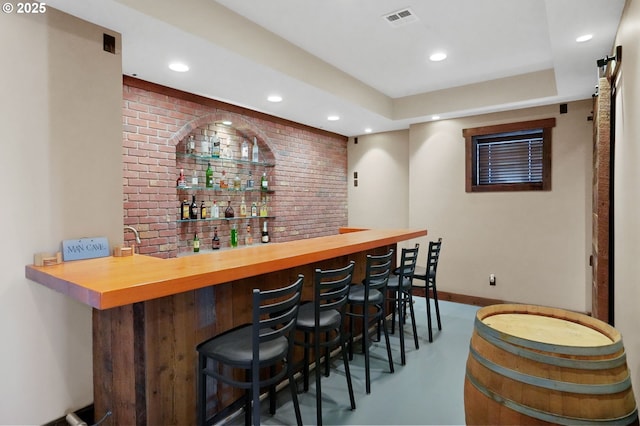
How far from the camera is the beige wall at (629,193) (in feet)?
5.61

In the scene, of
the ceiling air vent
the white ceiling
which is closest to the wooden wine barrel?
the white ceiling

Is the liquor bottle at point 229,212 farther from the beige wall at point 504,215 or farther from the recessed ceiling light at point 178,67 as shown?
the beige wall at point 504,215

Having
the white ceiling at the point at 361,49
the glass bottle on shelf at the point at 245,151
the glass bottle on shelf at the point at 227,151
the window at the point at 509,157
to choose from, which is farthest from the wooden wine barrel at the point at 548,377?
the glass bottle on shelf at the point at 245,151

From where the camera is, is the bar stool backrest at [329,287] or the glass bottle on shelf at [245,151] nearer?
the bar stool backrest at [329,287]

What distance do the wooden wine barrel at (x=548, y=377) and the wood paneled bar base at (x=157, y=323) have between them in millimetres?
1146

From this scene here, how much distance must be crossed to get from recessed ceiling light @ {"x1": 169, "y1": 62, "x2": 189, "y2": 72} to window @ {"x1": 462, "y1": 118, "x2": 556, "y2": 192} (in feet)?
11.5

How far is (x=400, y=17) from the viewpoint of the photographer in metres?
2.72

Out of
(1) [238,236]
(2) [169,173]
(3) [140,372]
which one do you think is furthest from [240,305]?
(1) [238,236]

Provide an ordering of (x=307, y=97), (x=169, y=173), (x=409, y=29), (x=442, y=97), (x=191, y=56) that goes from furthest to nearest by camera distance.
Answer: (x=442, y=97) → (x=307, y=97) → (x=169, y=173) → (x=409, y=29) → (x=191, y=56)

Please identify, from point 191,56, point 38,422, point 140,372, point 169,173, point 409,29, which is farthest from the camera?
point 169,173

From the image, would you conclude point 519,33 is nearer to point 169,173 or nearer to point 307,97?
point 307,97

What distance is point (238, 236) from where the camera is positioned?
4477 mm

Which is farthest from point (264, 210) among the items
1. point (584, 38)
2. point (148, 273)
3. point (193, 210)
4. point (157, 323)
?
point (584, 38)

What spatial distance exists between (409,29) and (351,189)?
3411 millimetres
